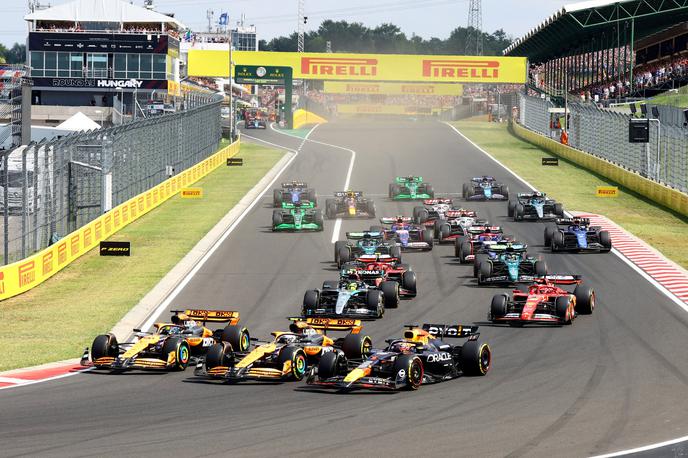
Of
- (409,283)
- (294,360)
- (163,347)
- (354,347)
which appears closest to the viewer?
(294,360)

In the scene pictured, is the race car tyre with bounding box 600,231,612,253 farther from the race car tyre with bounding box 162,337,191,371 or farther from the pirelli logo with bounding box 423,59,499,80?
the pirelli logo with bounding box 423,59,499,80

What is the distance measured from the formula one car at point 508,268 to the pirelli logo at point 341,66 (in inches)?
3243

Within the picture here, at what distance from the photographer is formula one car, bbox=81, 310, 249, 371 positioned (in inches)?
827

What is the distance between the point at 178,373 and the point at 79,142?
18980mm

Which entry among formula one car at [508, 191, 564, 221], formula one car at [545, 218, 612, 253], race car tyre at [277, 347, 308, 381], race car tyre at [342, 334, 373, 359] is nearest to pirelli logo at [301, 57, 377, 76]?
formula one car at [508, 191, 564, 221]

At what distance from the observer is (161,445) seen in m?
15.9

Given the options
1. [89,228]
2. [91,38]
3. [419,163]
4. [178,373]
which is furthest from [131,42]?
[178,373]

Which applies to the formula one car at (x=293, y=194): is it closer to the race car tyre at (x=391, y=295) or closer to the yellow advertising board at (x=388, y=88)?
the race car tyre at (x=391, y=295)

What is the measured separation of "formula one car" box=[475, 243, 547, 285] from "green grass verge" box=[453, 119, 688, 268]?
258 inches

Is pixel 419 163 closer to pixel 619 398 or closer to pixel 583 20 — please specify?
pixel 583 20

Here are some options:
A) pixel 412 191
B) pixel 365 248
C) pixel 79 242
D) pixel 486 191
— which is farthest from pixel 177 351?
pixel 486 191

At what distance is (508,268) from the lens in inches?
1216

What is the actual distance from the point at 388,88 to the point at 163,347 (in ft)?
443

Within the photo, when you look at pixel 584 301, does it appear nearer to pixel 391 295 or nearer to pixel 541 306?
pixel 541 306
